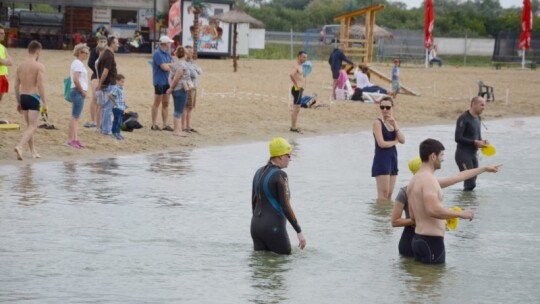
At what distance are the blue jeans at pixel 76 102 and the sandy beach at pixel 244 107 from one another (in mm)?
719

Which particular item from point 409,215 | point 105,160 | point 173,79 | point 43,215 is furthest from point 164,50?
point 409,215

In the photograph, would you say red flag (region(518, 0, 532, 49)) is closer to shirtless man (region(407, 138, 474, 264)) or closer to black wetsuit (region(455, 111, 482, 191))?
black wetsuit (region(455, 111, 482, 191))

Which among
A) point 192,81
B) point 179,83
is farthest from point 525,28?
point 179,83

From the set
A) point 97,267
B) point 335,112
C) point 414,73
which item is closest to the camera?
point 97,267

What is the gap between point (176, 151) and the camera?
2002 cm

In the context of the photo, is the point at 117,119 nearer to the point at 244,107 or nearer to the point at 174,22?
the point at 244,107

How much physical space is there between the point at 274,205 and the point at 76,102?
8110 millimetres

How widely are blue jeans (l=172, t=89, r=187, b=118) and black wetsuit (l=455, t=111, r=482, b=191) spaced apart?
638 centimetres

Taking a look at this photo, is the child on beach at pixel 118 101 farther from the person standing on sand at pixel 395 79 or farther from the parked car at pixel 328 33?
the parked car at pixel 328 33

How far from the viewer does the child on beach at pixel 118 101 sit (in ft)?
62.8

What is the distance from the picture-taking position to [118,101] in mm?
19203

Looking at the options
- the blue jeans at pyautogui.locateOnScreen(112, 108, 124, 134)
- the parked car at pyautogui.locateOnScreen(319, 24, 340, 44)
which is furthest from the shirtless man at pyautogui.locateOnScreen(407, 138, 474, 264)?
the parked car at pyautogui.locateOnScreen(319, 24, 340, 44)

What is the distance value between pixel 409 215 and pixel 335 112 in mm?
17736

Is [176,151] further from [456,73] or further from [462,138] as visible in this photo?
[456,73]
